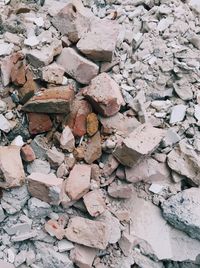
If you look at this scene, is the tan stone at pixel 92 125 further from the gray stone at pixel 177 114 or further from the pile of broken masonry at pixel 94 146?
the gray stone at pixel 177 114

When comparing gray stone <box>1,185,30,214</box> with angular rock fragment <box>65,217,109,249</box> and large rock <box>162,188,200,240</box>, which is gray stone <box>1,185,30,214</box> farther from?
large rock <box>162,188,200,240</box>

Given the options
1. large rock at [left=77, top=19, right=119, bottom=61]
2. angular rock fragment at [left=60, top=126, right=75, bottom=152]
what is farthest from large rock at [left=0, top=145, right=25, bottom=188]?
large rock at [left=77, top=19, right=119, bottom=61]

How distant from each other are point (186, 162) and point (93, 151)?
0.65 meters

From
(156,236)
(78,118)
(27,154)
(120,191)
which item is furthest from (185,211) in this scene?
(27,154)

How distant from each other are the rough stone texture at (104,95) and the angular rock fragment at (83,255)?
0.91 m

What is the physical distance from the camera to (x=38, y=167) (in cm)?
307

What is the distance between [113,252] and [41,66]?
53.8 inches

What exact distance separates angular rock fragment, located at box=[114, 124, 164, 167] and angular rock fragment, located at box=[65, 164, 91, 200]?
9.5 inches

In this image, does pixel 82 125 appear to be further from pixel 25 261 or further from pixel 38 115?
pixel 25 261

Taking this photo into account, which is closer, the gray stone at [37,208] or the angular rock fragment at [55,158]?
the gray stone at [37,208]

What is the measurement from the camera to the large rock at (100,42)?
325cm

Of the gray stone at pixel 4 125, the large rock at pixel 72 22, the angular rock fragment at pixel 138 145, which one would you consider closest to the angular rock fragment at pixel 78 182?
the angular rock fragment at pixel 138 145

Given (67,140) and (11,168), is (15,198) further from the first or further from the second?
(67,140)

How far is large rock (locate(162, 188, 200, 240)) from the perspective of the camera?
3008mm
